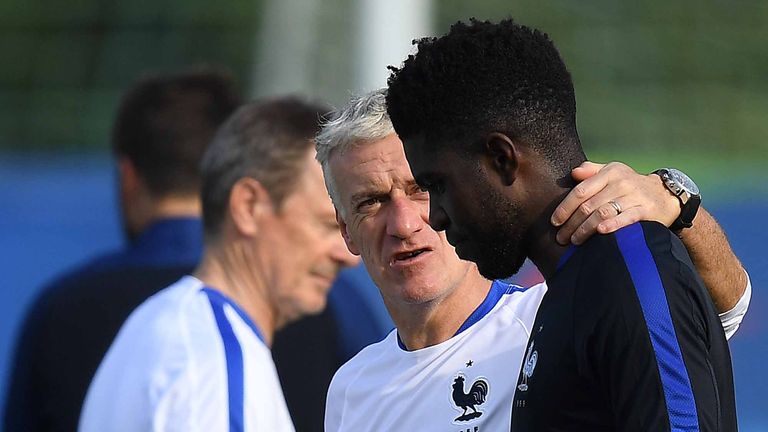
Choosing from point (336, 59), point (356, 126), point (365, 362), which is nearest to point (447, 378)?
point (365, 362)

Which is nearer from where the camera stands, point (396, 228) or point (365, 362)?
point (396, 228)

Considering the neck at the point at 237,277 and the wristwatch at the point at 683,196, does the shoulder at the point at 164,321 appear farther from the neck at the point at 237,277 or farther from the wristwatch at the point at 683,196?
the wristwatch at the point at 683,196

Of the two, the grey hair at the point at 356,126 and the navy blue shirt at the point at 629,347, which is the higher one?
the grey hair at the point at 356,126

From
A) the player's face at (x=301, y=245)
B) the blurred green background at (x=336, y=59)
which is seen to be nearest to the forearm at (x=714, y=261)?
the player's face at (x=301, y=245)

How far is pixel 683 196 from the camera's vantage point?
1.94 m

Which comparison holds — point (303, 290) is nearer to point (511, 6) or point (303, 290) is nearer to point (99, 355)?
point (99, 355)

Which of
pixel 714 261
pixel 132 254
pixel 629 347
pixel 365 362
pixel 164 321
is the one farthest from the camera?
pixel 132 254

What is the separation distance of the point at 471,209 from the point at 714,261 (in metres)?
0.50

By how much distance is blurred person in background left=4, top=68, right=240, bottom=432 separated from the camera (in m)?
3.57

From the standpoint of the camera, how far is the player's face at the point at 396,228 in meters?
2.48

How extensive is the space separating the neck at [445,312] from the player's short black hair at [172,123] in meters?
1.56

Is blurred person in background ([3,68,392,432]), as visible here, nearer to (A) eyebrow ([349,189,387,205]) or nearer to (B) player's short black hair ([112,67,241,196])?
(B) player's short black hair ([112,67,241,196])

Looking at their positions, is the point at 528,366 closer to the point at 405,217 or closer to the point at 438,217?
the point at 438,217

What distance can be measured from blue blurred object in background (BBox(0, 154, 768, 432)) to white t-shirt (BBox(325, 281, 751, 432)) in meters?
2.90
